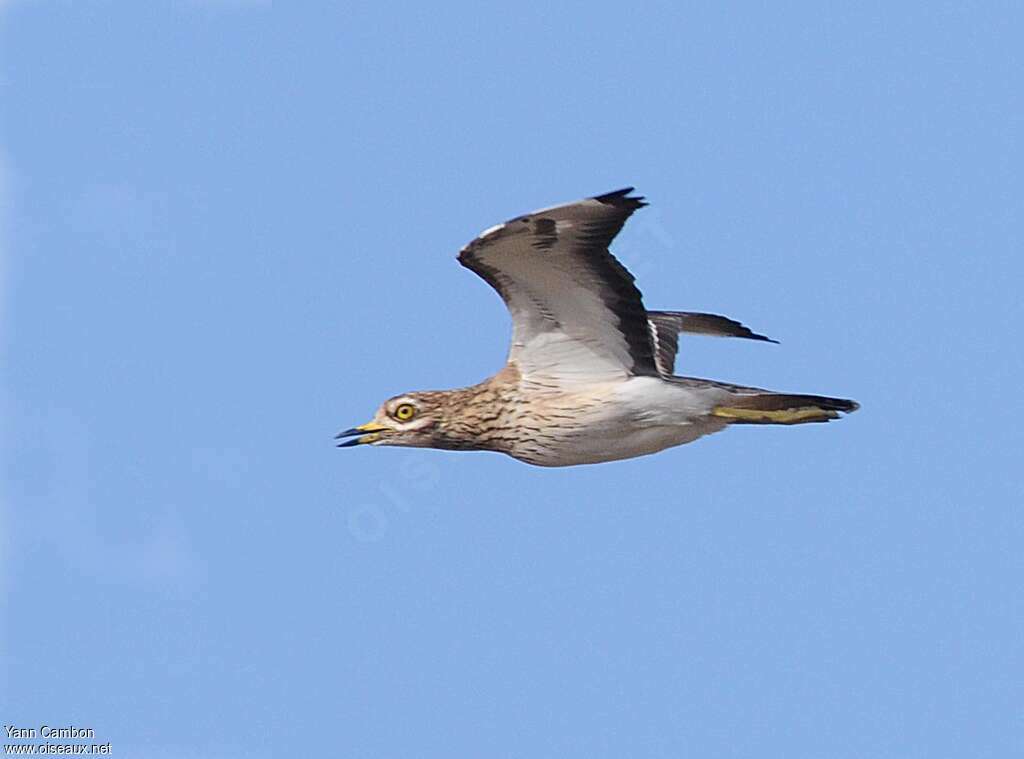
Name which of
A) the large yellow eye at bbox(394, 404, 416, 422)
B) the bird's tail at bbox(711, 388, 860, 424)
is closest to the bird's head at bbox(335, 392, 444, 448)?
the large yellow eye at bbox(394, 404, 416, 422)

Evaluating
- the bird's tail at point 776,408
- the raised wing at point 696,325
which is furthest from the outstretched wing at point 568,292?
the raised wing at point 696,325

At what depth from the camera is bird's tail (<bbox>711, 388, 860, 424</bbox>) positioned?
14758 millimetres

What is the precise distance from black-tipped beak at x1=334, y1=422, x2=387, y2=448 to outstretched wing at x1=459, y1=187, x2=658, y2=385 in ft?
4.28

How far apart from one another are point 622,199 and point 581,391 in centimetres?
214

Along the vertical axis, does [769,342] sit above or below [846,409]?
above

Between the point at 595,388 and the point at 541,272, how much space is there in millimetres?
1044

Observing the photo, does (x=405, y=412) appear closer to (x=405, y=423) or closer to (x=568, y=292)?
(x=405, y=423)

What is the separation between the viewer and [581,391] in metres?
15.0

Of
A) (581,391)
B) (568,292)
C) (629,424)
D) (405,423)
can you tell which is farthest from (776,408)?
(405,423)

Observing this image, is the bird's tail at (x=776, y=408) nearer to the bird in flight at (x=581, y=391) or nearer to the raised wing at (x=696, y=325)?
the bird in flight at (x=581, y=391)

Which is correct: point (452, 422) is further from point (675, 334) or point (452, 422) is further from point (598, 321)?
point (675, 334)

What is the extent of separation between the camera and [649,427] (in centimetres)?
1490

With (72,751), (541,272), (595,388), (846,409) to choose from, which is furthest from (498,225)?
(72,751)

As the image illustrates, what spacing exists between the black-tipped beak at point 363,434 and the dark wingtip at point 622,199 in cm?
331
